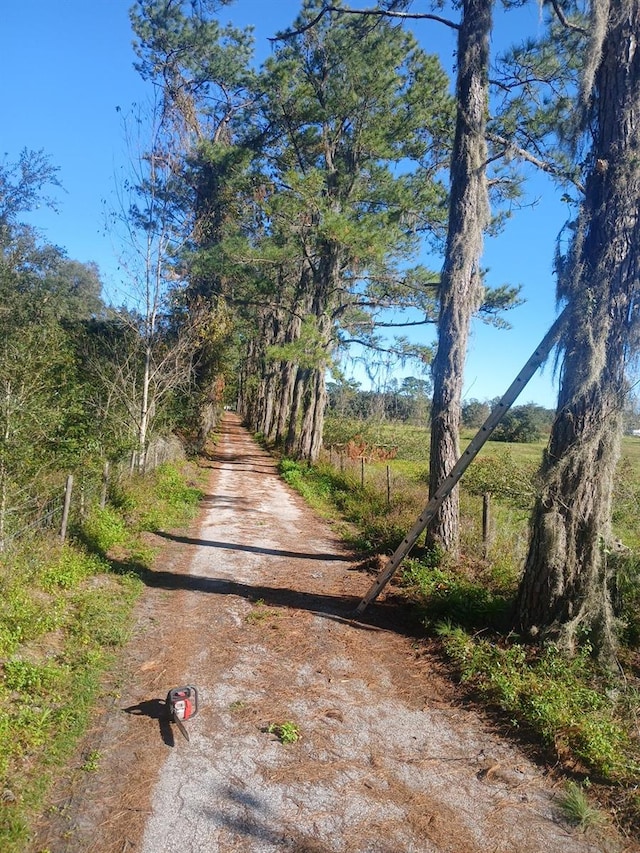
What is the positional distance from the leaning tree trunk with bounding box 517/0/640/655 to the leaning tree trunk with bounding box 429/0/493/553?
2590mm

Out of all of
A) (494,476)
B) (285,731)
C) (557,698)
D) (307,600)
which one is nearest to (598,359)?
(557,698)

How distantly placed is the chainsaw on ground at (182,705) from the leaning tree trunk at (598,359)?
126 inches

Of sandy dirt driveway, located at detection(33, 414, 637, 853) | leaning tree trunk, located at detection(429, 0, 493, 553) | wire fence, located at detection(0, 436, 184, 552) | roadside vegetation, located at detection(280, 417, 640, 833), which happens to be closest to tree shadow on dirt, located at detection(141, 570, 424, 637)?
sandy dirt driveway, located at detection(33, 414, 637, 853)

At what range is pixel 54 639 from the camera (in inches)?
204

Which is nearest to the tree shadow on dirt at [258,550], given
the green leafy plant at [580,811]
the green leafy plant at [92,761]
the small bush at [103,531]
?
the small bush at [103,531]

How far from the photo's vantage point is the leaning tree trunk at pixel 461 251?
762 cm

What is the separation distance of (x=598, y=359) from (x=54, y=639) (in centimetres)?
579

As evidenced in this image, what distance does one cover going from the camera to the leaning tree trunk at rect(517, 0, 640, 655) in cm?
488

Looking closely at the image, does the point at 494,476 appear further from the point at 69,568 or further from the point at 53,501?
the point at 69,568

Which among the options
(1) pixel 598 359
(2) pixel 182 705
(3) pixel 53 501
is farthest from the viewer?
(3) pixel 53 501

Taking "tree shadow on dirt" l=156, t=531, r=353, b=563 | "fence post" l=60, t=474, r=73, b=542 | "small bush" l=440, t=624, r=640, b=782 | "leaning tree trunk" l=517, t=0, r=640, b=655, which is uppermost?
"leaning tree trunk" l=517, t=0, r=640, b=655

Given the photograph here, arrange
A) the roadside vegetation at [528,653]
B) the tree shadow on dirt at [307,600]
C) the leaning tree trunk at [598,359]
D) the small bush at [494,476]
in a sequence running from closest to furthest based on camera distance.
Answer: the roadside vegetation at [528,653], the leaning tree trunk at [598,359], the tree shadow on dirt at [307,600], the small bush at [494,476]

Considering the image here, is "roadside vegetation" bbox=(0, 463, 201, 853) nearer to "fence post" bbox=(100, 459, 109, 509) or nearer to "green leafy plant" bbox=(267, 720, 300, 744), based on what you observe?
"fence post" bbox=(100, 459, 109, 509)

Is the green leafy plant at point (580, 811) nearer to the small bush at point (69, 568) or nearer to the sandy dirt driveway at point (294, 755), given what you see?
the sandy dirt driveway at point (294, 755)
